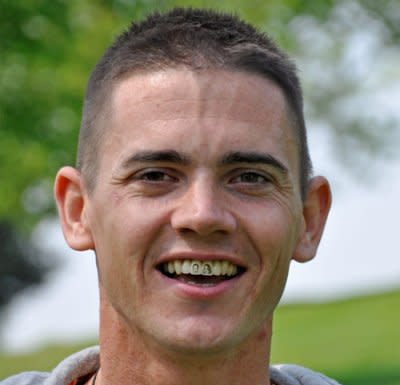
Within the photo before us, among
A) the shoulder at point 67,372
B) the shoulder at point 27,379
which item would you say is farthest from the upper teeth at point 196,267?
the shoulder at point 27,379

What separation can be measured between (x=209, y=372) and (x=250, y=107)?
851 mm

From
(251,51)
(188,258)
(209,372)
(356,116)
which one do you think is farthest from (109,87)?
(356,116)

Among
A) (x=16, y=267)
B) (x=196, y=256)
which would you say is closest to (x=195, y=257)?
(x=196, y=256)

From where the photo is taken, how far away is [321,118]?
89.0 feet

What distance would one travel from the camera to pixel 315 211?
4.05 meters

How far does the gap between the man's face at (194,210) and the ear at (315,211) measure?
8.6 inches

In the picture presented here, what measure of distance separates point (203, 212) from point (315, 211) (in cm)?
70

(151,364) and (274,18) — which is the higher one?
(274,18)

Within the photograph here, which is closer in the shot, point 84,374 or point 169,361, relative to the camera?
point 169,361

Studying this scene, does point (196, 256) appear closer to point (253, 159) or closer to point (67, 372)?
point (253, 159)

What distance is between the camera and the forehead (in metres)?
3.62

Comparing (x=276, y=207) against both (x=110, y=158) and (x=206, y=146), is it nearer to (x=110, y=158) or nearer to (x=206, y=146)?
(x=206, y=146)

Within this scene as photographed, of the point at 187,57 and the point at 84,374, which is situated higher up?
the point at 187,57

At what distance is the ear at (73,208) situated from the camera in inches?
152
